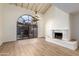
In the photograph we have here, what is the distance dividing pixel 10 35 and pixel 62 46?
4379 mm

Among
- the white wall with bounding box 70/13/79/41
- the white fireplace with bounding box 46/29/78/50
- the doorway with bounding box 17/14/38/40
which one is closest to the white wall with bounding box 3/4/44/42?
the doorway with bounding box 17/14/38/40

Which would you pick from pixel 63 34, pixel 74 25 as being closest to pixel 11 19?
pixel 63 34

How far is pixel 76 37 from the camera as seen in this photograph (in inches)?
192

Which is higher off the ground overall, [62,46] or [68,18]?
[68,18]

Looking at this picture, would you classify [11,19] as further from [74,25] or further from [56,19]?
[74,25]

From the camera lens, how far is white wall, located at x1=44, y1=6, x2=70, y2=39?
5.19m

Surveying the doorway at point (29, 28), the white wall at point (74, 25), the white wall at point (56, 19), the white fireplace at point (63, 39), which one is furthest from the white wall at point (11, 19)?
the white wall at point (74, 25)

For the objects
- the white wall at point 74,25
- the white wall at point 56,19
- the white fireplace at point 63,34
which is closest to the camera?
the white wall at point 74,25

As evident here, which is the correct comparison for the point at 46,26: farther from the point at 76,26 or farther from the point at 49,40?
the point at 76,26

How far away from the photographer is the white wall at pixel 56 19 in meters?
5.19

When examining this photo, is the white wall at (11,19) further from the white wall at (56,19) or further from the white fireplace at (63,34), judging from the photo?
the white fireplace at (63,34)

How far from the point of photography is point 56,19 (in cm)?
579

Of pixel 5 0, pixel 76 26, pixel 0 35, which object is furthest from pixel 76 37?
pixel 0 35

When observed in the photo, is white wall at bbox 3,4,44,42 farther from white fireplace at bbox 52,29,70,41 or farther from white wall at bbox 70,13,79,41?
white wall at bbox 70,13,79,41
